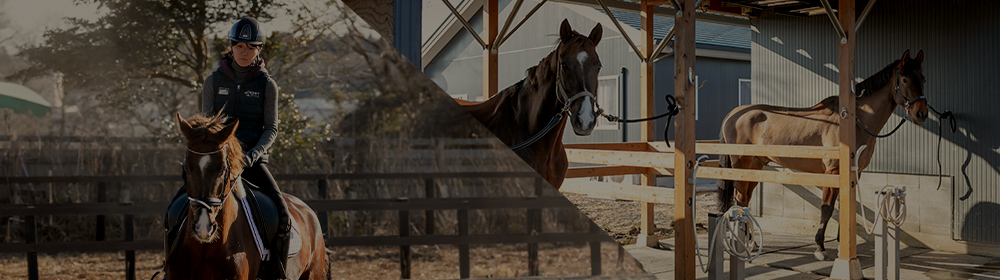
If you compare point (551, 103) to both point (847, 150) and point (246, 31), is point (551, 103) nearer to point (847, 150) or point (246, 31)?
point (246, 31)

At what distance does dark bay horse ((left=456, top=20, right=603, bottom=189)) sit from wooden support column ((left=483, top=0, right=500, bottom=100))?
4.70 feet

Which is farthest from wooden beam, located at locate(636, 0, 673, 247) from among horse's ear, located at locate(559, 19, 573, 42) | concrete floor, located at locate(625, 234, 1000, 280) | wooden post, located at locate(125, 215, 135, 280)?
wooden post, located at locate(125, 215, 135, 280)

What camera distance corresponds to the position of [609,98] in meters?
12.5

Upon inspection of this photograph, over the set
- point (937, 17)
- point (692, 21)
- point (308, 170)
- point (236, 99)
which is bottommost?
point (308, 170)

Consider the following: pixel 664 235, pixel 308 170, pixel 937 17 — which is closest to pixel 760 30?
pixel 937 17

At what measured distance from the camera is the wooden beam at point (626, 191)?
4613 mm

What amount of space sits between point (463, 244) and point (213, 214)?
1.96ft

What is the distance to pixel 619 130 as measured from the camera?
1235 cm

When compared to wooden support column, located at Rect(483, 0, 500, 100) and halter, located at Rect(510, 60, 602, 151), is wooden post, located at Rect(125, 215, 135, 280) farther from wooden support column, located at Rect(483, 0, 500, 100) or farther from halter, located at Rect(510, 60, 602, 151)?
wooden support column, located at Rect(483, 0, 500, 100)

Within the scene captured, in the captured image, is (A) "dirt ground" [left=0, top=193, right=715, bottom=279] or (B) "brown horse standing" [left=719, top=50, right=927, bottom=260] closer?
(A) "dirt ground" [left=0, top=193, right=715, bottom=279]

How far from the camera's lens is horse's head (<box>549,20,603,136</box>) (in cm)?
377

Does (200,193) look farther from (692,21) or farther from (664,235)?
(664,235)

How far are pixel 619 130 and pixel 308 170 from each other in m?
10.4

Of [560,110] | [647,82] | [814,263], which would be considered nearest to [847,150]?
[814,263]
